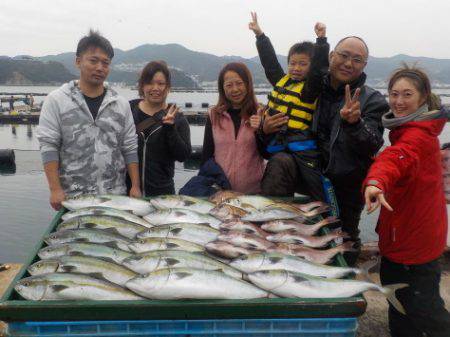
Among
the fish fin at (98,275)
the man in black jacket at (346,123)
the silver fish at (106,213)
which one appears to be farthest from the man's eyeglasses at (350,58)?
the fish fin at (98,275)

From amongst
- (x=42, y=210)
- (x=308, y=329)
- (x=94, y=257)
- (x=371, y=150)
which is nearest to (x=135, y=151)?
(x=94, y=257)

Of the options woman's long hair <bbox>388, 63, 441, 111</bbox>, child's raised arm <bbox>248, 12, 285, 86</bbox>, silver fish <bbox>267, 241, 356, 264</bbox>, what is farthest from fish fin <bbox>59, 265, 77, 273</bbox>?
child's raised arm <bbox>248, 12, 285, 86</bbox>

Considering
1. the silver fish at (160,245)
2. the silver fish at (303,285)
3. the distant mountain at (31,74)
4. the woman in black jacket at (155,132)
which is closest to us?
the silver fish at (303,285)

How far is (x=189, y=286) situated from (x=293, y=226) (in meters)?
1.32

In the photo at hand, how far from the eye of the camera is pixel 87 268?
2482 millimetres

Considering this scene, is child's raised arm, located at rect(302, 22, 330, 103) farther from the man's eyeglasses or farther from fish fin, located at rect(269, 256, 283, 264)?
fish fin, located at rect(269, 256, 283, 264)

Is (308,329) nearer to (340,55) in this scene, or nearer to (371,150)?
(371,150)

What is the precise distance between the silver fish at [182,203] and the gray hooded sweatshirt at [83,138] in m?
0.90

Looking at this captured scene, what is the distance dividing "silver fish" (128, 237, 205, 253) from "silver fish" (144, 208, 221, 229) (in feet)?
1.41

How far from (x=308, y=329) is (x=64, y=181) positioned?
3.02 meters

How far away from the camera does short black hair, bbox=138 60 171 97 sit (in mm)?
4914

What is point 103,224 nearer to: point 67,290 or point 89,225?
point 89,225

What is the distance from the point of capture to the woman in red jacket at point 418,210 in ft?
10.7

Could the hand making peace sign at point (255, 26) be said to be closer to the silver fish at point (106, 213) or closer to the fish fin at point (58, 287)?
the silver fish at point (106, 213)
